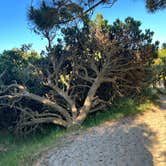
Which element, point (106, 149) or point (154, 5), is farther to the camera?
point (154, 5)

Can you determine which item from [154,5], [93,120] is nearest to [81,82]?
[93,120]

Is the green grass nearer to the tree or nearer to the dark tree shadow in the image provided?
the tree

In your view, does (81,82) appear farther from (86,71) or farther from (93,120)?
(93,120)

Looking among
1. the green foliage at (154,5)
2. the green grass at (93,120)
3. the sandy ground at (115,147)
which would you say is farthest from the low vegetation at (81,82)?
the green foliage at (154,5)

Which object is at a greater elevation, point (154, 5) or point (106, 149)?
point (154, 5)

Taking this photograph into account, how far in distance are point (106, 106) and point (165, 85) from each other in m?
7.90

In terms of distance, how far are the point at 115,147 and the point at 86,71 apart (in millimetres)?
4415

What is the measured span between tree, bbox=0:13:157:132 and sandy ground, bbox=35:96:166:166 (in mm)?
2161

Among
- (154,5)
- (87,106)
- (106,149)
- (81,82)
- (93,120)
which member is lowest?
(106,149)

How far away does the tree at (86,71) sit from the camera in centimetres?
1028

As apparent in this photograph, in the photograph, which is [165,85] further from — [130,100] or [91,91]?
[91,91]

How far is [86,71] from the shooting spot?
10602 mm

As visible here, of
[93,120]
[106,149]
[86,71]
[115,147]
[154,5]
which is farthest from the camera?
[86,71]

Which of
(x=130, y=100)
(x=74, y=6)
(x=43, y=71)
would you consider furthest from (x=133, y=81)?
(x=74, y=6)
